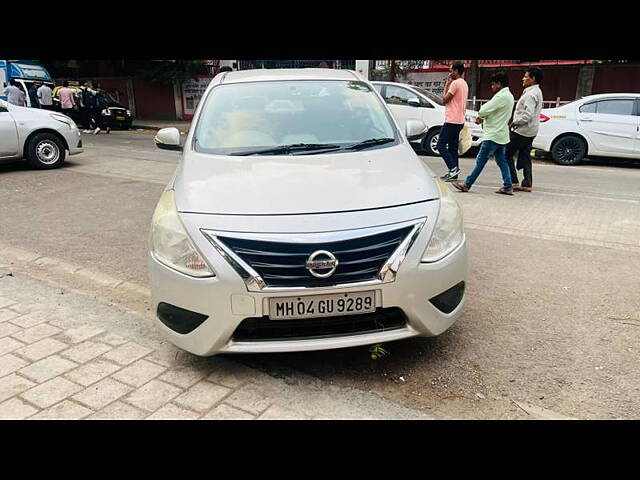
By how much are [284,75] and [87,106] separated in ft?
50.1

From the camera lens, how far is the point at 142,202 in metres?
7.29

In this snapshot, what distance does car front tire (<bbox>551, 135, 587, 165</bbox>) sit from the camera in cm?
1101

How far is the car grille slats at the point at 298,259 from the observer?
8.76ft

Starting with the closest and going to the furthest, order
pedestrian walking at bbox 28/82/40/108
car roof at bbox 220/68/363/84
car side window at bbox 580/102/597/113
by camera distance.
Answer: car roof at bbox 220/68/363/84 → car side window at bbox 580/102/597/113 → pedestrian walking at bbox 28/82/40/108

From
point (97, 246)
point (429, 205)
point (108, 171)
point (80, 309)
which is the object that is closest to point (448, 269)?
point (429, 205)

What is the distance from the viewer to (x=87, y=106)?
17.6 m

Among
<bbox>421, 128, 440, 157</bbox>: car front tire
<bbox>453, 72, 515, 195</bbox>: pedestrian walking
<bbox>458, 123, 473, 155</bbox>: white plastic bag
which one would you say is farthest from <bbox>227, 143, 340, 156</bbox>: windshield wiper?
<bbox>421, 128, 440, 157</bbox>: car front tire

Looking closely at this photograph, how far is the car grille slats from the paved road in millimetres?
668

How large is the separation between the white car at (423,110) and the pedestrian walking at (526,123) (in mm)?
3790

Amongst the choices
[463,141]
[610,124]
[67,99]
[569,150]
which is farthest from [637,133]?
[67,99]

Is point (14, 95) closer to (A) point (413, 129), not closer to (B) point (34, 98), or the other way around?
(B) point (34, 98)

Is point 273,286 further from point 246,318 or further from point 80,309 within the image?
point 80,309

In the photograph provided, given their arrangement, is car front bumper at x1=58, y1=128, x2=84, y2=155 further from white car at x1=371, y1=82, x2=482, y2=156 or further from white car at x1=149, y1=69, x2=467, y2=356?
white car at x1=149, y1=69, x2=467, y2=356

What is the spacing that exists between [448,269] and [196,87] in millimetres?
22321
